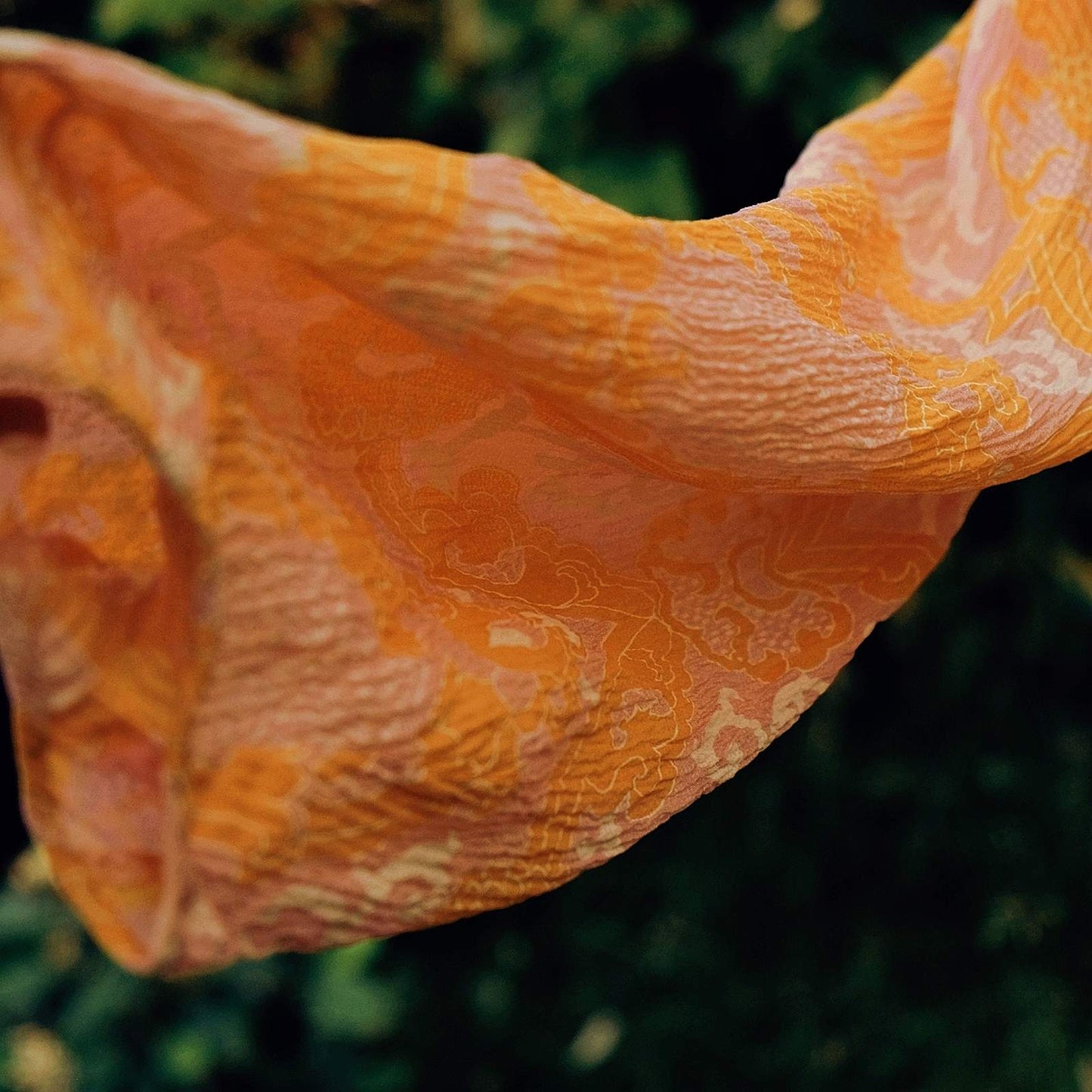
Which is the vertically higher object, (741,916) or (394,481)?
(394,481)

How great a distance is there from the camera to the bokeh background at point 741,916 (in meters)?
0.94

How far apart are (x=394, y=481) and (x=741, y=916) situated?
74cm

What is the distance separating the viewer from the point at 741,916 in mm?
999

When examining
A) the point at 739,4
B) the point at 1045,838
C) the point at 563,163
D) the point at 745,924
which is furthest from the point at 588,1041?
the point at 739,4

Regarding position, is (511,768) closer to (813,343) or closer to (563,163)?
(813,343)

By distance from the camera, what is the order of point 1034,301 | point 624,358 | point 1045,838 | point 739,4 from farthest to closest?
1. point 1045,838
2. point 739,4
3. point 1034,301
4. point 624,358

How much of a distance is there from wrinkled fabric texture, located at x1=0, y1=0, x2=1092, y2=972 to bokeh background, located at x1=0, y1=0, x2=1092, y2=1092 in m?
0.55

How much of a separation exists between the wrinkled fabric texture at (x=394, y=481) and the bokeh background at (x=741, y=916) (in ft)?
1.79

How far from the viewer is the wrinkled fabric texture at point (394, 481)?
0.87 ft

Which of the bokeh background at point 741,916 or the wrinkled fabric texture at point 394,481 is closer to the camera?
the wrinkled fabric texture at point 394,481

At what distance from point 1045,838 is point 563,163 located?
1.91 feet

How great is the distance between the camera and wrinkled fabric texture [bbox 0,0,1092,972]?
265mm

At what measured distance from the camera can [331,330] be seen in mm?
319

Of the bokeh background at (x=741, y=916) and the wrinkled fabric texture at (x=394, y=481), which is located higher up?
the wrinkled fabric texture at (x=394, y=481)
